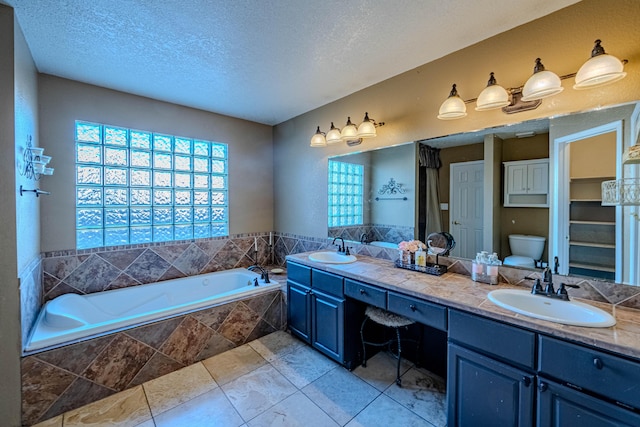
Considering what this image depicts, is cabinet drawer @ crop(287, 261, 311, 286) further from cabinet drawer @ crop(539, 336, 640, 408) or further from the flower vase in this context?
cabinet drawer @ crop(539, 336, 640, 408)

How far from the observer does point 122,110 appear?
277 centimetres

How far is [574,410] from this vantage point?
3.78ft

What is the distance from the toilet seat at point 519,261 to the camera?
176 centimetres

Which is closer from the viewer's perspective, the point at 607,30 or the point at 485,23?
the point at 607,30

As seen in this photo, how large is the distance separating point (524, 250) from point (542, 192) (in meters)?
Result: 0.39

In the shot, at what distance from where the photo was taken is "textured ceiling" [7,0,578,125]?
159 cm

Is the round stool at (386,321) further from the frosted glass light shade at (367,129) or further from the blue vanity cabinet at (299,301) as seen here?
the frosted glass light shade at (367,129)

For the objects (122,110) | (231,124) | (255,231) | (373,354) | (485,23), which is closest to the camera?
(485,23)

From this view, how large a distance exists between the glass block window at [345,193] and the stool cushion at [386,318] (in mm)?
985

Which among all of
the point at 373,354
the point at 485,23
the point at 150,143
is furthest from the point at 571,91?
the point at 150,143

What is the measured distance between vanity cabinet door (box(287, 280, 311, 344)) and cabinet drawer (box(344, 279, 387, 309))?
1.70 ft

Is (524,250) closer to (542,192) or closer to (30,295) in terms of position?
(542,192)

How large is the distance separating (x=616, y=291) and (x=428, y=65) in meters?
1.95

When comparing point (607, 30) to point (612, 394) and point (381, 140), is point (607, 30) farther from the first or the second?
point (612, 394)
